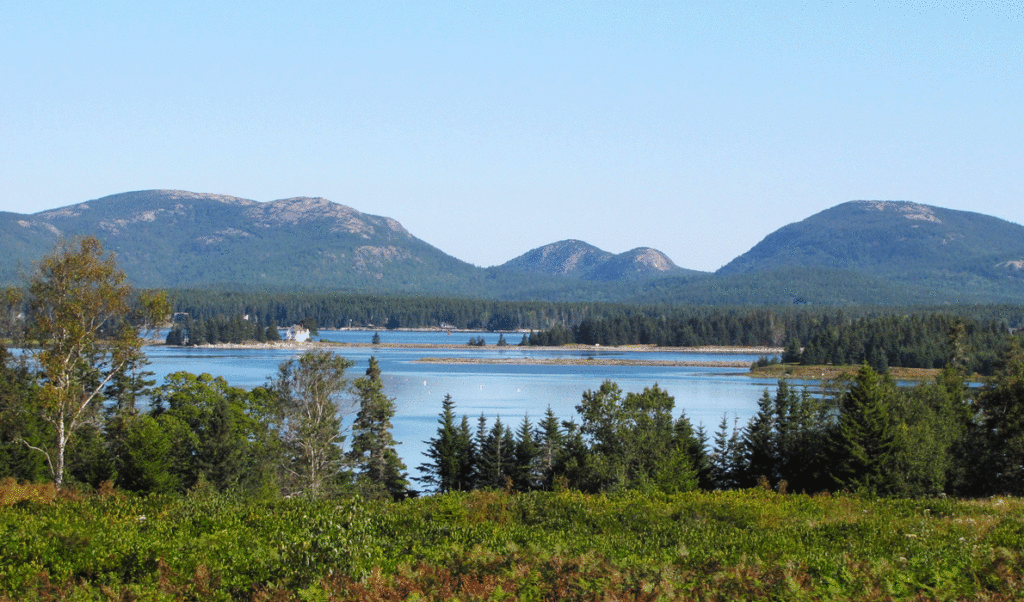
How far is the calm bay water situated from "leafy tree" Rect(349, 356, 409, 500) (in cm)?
541

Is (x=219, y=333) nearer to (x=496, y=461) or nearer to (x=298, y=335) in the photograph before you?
(x=298, y=335)

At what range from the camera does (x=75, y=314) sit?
24281 millimetres

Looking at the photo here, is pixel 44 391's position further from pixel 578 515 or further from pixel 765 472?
pixel 765 472

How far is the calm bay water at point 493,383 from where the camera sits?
2461 inches

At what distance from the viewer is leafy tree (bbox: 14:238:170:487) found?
24.1m

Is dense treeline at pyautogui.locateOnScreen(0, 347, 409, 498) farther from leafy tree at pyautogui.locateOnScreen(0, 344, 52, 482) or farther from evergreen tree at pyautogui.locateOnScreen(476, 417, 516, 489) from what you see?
evergreen tree at pyautogui.locateOnScreen(476, 417, 516, 489)

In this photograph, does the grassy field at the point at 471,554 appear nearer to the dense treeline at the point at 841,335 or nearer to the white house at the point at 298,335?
the dense treeline at the point at 841,335

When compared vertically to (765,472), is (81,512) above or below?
above

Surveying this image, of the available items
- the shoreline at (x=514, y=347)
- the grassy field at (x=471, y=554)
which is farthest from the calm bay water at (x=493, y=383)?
the grassy field at (x=471, y=554)

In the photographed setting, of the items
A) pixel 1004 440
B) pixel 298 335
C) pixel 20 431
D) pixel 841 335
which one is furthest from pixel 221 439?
pixel 298 335

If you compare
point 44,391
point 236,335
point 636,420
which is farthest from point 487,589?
point 236,335

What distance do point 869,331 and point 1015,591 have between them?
12552cm

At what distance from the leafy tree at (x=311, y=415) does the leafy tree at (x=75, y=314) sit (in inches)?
325

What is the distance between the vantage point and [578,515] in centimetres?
1443
